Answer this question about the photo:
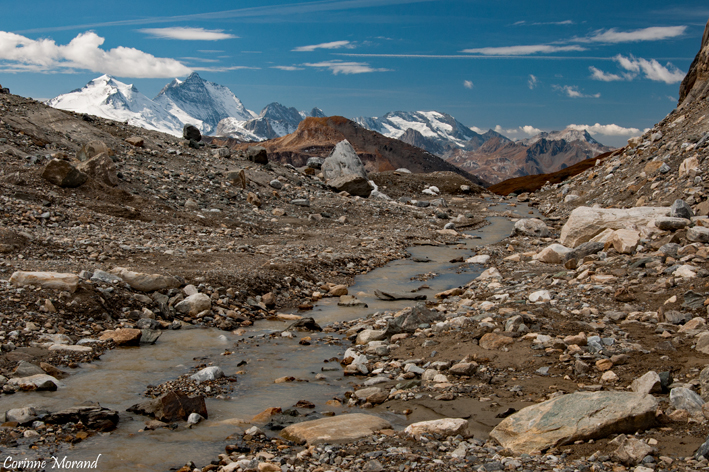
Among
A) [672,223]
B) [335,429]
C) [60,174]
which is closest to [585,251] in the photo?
[672,223]

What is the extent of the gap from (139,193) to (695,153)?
75.6 feet

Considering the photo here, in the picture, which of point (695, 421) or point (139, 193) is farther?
point (139, 193)

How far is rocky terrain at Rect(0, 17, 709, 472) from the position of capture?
15.4 feet

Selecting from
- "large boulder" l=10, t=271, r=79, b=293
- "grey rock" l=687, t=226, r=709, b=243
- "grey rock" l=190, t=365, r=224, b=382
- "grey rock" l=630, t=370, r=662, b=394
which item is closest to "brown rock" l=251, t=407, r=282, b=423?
"grey rock" l=190, t=365, r=224, b=382

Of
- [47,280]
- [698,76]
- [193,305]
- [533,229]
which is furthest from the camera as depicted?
[698,76]

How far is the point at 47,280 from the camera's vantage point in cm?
896

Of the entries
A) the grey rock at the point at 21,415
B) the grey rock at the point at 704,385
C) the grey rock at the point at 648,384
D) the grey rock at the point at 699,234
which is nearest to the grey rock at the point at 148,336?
the grey rock at the point at 21,415

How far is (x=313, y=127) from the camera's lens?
6781 inches

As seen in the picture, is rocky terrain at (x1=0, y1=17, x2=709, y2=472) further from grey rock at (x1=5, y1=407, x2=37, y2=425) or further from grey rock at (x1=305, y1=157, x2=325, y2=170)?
grey rock at (x1=305, y1=157, x2=325, y2=170)

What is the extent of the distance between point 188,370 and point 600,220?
41.2 feet

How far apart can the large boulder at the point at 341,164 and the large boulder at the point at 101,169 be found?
18.4 metres

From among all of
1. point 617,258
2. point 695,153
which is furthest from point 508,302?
point 695,153

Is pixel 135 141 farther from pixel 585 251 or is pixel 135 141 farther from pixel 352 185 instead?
pixel 585 251

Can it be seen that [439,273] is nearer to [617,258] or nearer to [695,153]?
[617,258]
